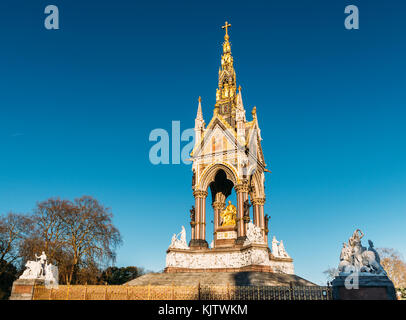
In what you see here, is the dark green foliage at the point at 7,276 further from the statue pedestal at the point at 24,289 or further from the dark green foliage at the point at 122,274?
the statue pedestal at the point at 24,289

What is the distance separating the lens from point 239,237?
945 inches

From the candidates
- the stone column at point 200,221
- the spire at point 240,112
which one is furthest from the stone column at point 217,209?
the spire at point 240,112

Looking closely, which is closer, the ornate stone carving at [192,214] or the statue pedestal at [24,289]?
the statue pedestal at [24,289]

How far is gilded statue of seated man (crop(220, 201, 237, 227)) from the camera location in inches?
1038

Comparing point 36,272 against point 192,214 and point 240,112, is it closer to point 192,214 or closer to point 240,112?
point 192,214

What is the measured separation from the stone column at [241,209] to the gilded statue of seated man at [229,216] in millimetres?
1903

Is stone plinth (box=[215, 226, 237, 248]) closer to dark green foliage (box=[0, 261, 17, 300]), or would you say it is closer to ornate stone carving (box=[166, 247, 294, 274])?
ornate stone carving (box=[166, 247, 294, 274])

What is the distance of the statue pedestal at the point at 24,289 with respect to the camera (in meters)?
14.5

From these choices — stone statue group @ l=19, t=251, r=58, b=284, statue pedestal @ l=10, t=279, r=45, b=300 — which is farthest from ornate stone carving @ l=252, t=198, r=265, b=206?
statue pedestal @ l=10, t=279, r=45, b=300

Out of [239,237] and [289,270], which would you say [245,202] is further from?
[289,270]

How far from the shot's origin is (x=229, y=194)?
99.8 feet

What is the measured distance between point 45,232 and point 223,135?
1817 cm
